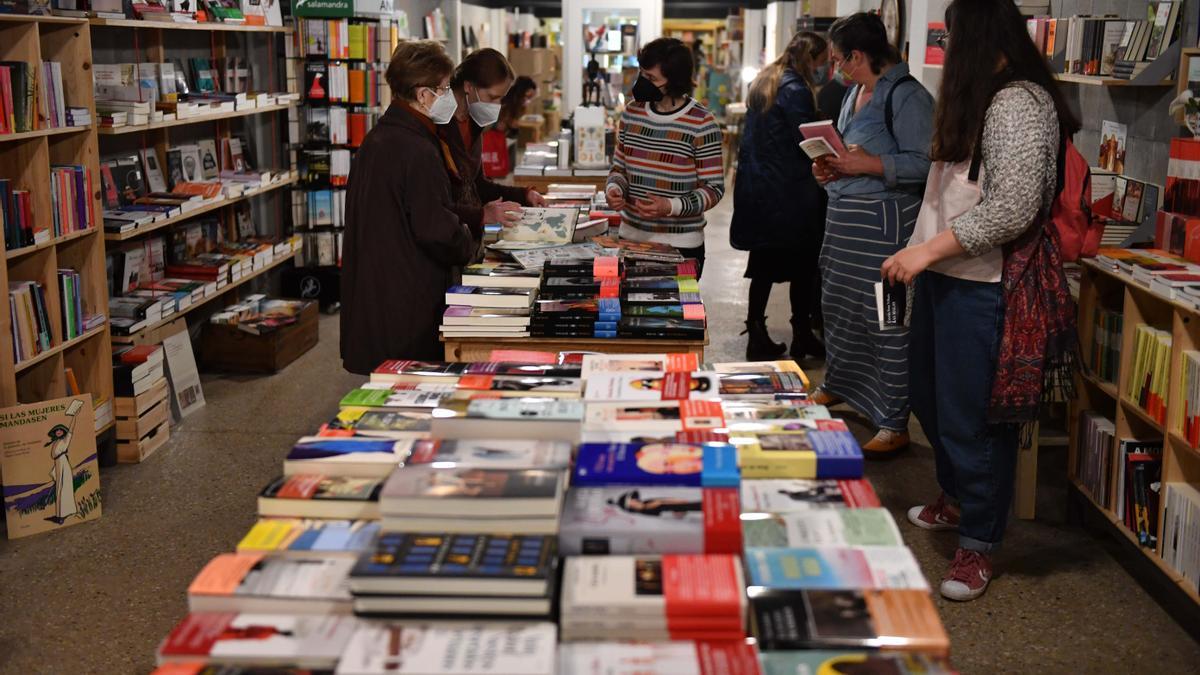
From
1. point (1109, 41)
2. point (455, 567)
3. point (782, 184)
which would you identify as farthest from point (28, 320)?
point (1109, 41)

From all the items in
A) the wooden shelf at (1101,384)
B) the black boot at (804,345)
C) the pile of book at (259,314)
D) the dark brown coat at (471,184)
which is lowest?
the black boot at (804,345)

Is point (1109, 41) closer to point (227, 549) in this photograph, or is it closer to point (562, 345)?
point (562, 345)

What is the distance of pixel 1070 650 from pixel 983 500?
0.44 metres

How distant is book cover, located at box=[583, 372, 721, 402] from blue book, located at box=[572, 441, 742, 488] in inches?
11.7

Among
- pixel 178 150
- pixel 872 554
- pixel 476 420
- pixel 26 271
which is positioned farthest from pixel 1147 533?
A: pixel 178 150

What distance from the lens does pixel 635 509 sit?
1.80 m

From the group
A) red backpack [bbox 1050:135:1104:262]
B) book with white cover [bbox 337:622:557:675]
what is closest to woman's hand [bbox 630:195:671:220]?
red backpack [bbox 1050:135:1104:262]

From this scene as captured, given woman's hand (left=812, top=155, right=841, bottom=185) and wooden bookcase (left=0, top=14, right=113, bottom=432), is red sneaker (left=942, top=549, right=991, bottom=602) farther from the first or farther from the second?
wooden bookcase (left=0, top=14, right=113, bottom=432)

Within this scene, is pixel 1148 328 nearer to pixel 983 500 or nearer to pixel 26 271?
pixel 983 500

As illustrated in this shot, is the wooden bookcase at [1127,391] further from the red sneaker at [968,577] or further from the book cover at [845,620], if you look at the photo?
the book cover at [845,620]

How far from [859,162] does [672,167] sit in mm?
765

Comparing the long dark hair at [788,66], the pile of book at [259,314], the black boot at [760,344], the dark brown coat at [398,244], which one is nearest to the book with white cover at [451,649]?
the dark brown coat at [398,244]

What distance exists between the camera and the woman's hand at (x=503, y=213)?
4.15 m

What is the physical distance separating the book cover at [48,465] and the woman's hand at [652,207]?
207 cm
